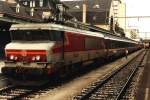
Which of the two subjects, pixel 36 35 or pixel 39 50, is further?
pixel 36 35

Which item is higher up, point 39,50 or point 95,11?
point 95,11

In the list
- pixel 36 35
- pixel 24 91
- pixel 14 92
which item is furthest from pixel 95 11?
pixel 14 92

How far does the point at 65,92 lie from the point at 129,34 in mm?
136912

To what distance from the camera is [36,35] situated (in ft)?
58.6

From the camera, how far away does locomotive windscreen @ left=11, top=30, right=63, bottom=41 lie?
17781 millimetres

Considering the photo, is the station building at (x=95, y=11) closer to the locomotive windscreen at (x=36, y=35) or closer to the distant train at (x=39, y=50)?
the distant train at (x=39, y=50)

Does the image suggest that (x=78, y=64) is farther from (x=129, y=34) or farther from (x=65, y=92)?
(x=129, y=34)

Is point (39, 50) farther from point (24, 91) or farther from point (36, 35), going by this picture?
point (24, 91)

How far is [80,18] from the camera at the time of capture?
3836 inches

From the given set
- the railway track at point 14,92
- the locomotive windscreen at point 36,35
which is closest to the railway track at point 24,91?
the railway track at point 14,92

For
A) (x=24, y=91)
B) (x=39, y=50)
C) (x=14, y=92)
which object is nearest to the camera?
(x=14, y=92)

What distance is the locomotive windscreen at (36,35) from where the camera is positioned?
17.8 m

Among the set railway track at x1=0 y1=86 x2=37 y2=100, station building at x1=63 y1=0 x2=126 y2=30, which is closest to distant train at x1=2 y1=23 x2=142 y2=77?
railway track at x1=0 y1=86 x2=37 y2=100

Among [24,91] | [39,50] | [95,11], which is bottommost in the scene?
[24,91]
